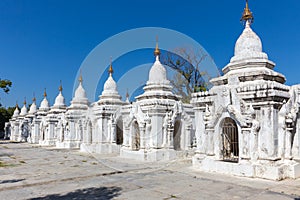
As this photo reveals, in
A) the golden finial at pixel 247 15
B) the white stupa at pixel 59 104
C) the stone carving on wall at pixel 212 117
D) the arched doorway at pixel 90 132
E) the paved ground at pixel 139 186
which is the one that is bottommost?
the paved ground at pixel 139 186

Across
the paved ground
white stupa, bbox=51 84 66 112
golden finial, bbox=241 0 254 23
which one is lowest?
the paved ground

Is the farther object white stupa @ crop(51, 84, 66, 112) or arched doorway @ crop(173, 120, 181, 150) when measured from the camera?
white stupa @ crop(51, 84, 66, 112)

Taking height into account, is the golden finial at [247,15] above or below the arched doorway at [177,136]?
above

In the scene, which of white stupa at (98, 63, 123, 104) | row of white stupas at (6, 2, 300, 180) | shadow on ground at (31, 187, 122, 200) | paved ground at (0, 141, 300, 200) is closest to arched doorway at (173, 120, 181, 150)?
row of white stupas at (6, 2, 300, 180)

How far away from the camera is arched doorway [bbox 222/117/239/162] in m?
11.1

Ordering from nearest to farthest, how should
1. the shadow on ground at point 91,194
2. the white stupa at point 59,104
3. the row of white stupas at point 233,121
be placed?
the shadow on ground at point 91,194 → the row of white stupas at point 233,121 → the white stupa at point 59,104

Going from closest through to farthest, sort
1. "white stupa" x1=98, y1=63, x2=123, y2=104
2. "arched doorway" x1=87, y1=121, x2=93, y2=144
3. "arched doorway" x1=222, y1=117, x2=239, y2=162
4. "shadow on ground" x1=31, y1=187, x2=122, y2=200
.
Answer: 1. "shadow on ground" x1=31, y1=187, x2=122, y2=200
2. "arched doorway" x1=222, y1=117, x2=239, y2=162
3. "white stupa" x1=98, y1=63, x2=123, y2=104
4. "arched doorway" x1=87, y1=121, x2=93, y2=144

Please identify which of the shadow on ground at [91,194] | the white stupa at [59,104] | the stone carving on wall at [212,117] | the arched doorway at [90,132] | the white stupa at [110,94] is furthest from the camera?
the white stupa at [59,104]

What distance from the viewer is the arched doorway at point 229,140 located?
1105 cm

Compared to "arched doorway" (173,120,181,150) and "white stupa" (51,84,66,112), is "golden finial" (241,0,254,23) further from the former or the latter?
"white stupa" (51,84,66,112)

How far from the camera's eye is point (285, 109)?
31.7 ft

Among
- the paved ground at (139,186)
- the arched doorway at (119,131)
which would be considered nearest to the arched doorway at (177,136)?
the arched doorway at (119,131)

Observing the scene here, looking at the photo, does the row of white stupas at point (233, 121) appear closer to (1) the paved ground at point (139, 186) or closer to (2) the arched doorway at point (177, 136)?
(2) the arched doorway at point (177, 136)

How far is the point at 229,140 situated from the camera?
11.5 metres
